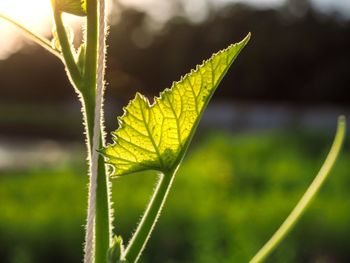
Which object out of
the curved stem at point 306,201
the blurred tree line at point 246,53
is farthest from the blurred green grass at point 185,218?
the blurred tree line at point 246,53

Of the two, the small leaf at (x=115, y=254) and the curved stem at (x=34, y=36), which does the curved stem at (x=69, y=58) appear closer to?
the curved stem at (x=34, y=36)

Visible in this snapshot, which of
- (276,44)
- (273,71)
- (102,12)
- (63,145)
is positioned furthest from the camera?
(273,71)

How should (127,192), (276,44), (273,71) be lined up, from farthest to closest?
(273,71), (276,44), (127,192)

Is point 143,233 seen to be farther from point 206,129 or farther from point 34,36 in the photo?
point 206,129

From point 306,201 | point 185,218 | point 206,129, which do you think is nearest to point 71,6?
point 306,201

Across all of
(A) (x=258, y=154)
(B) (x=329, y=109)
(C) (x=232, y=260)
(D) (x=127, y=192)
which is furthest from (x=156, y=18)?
(C) (x=232, y=260)

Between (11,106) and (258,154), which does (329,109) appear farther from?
(258,154)
